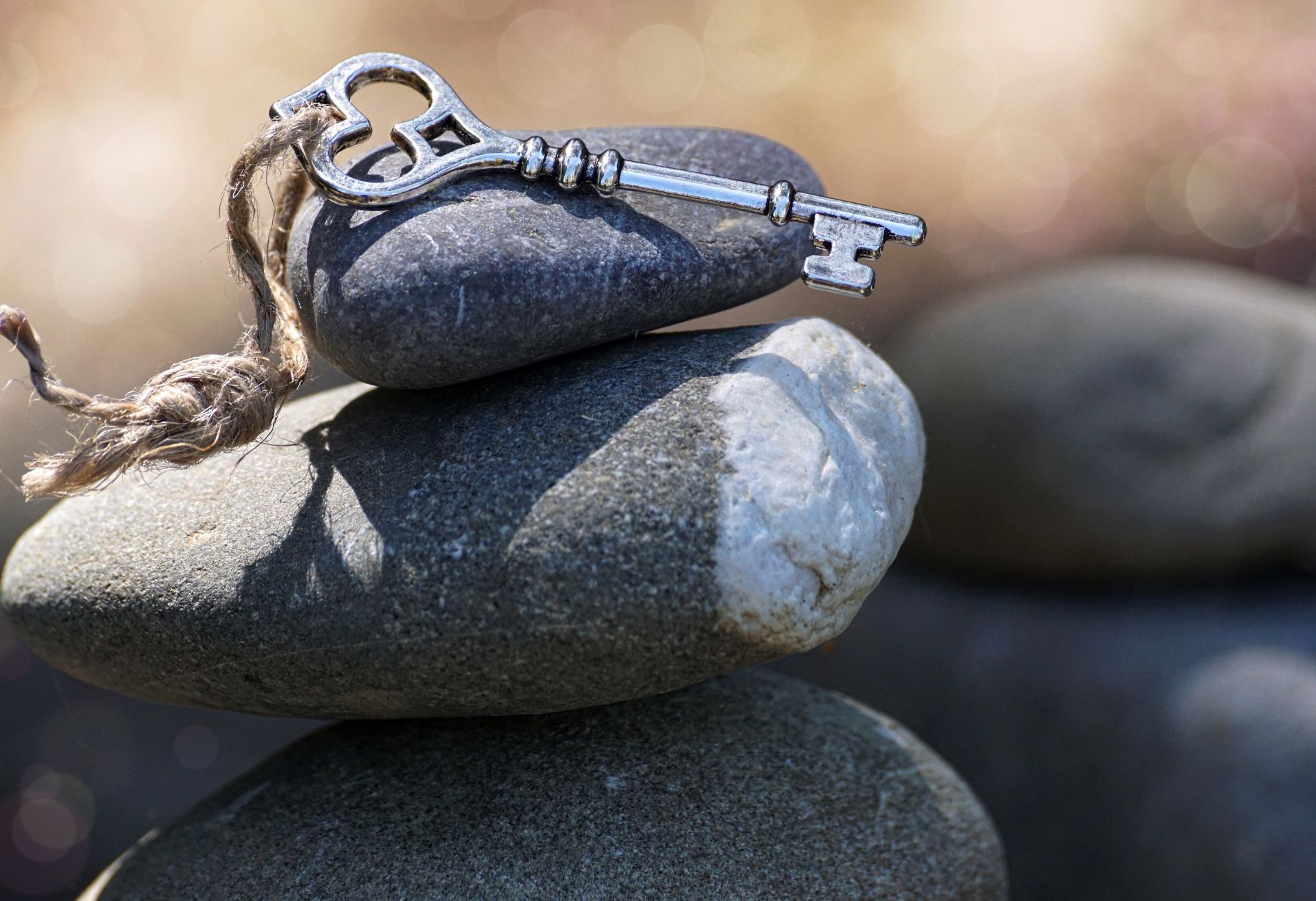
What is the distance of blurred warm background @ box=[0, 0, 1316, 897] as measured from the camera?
6.53 feet

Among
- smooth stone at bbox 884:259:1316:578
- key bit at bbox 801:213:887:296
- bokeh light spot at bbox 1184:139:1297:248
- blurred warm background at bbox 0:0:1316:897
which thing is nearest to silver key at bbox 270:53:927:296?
key bit at bbox 801:213:887:296

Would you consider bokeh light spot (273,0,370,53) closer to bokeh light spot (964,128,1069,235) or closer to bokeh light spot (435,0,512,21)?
bokeh light spot (435,0,512,21)

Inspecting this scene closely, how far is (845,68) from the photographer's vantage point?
2.12 metres

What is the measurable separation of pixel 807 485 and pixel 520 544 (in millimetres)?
231

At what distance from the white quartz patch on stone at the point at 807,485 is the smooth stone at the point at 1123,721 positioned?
716mm

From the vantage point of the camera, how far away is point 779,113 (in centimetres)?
214

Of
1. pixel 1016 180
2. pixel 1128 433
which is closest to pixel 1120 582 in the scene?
pixel 1128 433

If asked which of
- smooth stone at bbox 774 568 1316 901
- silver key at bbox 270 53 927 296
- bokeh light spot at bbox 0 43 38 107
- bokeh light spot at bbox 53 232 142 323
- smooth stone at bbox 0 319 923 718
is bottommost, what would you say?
smooth stone at bbox 774 568 1316 901

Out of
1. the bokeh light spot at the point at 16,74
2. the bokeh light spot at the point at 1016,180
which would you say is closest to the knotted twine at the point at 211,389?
the bokeh light spot at the point at 16,74

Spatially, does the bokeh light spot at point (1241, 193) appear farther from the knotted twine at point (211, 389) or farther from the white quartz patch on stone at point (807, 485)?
the knotted twine at point (211, 389)

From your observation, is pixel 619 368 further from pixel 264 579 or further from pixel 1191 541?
pixel 1191 541

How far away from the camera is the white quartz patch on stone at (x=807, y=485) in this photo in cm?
79

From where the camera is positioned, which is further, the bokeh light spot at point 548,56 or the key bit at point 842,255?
the bokeh light spot at point 548,56

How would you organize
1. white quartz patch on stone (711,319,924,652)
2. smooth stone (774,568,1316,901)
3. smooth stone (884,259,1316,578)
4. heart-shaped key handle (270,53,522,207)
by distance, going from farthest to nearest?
smooth stone (884,259,1316,578) < smooth stone (774,568,1316,901) < heart-shaped key handle (270,53,522,207) < white quartz patch on stone (711,319,924,652)
